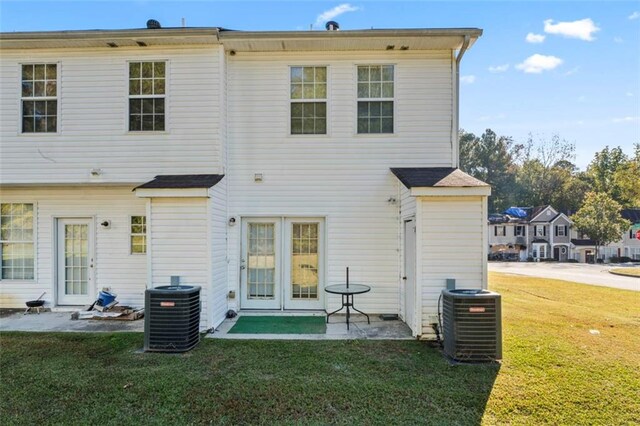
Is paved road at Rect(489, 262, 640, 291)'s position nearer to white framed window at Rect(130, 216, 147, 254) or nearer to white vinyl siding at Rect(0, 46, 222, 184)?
white vinyl siding at Rect(0, 46, 222, 184)

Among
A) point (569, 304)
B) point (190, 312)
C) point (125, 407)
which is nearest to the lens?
point (125, 407)

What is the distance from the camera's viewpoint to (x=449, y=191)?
523cm

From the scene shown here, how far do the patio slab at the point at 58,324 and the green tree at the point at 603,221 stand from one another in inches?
1737

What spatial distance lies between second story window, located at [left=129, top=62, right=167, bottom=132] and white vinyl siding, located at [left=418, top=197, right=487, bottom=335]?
5.36 m

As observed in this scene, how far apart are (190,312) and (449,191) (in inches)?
171

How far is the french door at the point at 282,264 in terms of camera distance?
23.0 ft

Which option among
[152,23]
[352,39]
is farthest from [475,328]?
[152,23]

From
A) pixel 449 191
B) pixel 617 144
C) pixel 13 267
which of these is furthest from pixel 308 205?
pixel 617 144

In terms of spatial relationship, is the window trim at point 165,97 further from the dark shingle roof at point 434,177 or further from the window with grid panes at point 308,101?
the dark shingle roof at point 434,177

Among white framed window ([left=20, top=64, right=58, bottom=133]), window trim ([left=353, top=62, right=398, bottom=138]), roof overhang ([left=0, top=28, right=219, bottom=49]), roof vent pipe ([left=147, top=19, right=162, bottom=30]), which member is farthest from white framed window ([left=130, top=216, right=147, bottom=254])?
window trim ([left=353, top=62, right=398, bottom=138])

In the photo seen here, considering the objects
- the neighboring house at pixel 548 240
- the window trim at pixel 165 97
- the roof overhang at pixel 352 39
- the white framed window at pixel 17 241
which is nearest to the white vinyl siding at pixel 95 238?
the white framed window at pixel 17 241

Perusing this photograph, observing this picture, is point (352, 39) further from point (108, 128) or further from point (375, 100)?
point (108, 128)

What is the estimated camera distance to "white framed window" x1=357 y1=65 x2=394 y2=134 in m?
6.90

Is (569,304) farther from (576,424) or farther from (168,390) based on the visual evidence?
(168,390)
